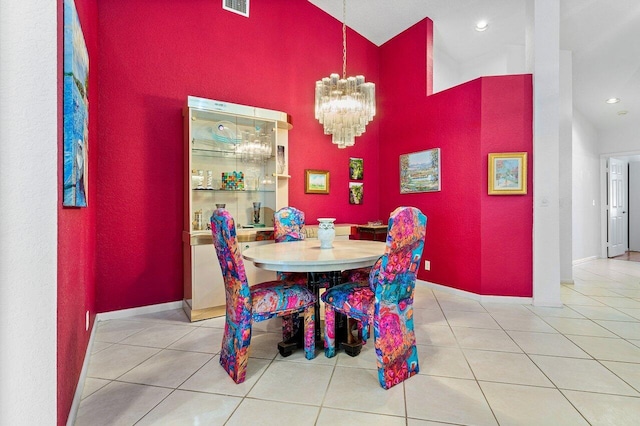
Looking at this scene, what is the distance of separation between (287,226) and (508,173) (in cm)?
256

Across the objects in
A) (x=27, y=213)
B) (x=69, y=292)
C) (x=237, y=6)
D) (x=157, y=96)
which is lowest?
(x=69, y=292)

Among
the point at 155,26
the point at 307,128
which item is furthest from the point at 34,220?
the point at 307,128

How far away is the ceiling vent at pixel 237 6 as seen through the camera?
3580mm

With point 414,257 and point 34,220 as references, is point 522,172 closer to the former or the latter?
point 414,257

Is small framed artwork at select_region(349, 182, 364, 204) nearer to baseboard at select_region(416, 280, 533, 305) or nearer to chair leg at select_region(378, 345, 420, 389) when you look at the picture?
baseboard at select_region(416, 280, 533, 305)

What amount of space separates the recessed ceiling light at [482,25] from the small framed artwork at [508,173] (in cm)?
200

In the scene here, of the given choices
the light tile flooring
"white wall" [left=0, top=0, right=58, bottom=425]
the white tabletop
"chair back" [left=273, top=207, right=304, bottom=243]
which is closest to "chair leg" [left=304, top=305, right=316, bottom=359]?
the light tile flooring

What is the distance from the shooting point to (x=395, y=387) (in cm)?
186

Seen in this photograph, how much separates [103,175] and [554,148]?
15.2 feet

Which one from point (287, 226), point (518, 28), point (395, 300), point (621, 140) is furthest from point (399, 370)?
point (621, 140)

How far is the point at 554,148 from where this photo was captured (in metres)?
3.32

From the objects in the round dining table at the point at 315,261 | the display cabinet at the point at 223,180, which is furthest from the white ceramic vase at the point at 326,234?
the display cabinet at the point at 223,180

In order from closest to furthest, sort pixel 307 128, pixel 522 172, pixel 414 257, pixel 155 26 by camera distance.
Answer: pixel 414 257
pixel 155 26
pixel 522 172
pixel 307 128

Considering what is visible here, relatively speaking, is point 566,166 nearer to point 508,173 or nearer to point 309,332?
point 508,173
